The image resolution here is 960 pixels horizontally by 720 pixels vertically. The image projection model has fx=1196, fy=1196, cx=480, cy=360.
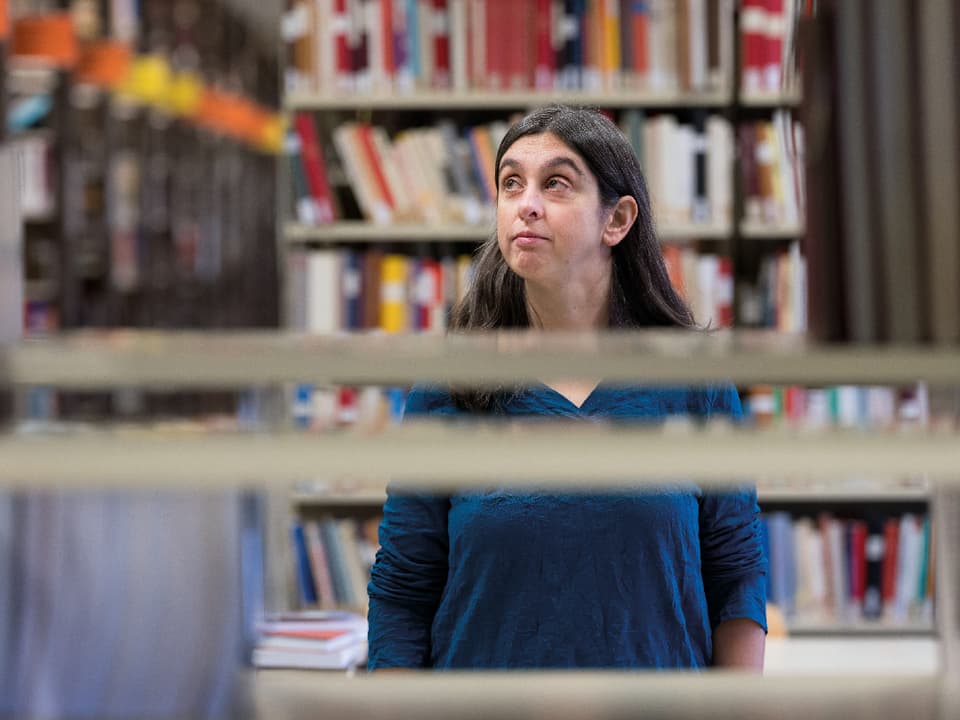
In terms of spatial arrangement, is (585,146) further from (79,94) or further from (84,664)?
(79,94)

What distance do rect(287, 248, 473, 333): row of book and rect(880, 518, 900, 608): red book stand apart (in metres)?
1.31

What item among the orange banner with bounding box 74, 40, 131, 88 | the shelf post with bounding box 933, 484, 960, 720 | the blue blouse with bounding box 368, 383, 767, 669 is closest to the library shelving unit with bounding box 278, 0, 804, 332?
the orange banner with bounding box 74, 40, 131, 88

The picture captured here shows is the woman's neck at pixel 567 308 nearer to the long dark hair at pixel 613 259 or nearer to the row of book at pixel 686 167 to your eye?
the long dark hair at pixel 613 259

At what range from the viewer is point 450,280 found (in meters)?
3.24

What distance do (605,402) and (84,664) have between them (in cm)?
91

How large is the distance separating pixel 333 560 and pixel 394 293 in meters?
0.74

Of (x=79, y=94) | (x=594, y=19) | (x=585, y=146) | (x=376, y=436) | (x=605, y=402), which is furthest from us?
(x=79, y=94)

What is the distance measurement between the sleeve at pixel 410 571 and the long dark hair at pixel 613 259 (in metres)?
0.21

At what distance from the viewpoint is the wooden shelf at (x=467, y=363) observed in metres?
0.47

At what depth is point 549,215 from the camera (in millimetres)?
1502

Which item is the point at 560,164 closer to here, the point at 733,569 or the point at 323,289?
the point at 733,569

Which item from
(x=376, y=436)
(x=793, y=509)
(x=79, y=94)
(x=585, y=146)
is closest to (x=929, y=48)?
(x=376, y=436)

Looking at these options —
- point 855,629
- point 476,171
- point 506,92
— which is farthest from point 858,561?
point 506,92

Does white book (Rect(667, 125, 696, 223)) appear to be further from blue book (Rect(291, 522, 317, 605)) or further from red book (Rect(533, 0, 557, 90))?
blue book (Rect(291, 522, 317, 605))
